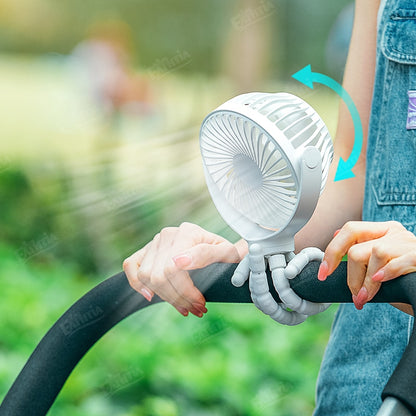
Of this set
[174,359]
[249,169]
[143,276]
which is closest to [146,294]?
[143,276]

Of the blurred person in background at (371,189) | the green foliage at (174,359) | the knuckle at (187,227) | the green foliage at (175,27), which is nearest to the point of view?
the knuckle at (187,227)

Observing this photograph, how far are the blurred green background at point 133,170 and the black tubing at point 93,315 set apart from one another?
2.26ft

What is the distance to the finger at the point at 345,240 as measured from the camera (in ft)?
1.49

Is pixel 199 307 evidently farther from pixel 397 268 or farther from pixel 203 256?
pixel 397 268

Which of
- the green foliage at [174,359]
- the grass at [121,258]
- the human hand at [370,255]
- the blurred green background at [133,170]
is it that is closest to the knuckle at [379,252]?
the human hand at [370,255]

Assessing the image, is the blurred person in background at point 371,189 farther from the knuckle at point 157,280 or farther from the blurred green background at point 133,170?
the blurred green background at point 133,170

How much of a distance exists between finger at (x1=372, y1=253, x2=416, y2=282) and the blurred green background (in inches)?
31.4

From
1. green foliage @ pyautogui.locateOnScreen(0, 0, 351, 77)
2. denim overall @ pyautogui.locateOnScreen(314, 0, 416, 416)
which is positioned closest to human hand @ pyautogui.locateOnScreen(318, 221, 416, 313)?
denim overall @ pyautogui.locateOnScreen(314, 0, 416, 416)

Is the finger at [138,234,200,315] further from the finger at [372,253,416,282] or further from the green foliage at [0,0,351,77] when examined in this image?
the green foliage at [0,0,351,77]

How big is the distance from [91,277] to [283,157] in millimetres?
2061

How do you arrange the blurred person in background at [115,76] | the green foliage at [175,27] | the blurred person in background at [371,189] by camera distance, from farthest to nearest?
the green foliage at [175,27] → the blurred person in background at [115,76] → the blurred person in background at [371,189]

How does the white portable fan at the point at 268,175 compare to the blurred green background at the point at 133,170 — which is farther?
the blurred green background at the point at 133,170

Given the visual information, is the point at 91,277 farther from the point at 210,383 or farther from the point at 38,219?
the point at 210,383

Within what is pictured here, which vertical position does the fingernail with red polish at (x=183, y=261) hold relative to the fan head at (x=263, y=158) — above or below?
below
